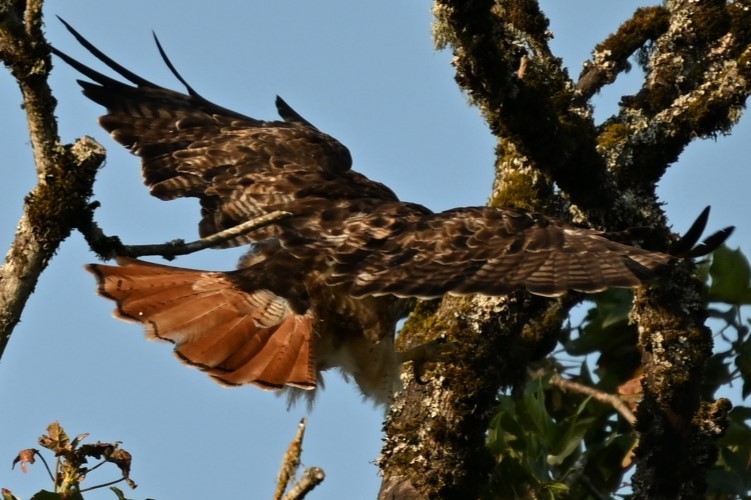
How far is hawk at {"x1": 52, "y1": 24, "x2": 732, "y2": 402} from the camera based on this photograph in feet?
16.1

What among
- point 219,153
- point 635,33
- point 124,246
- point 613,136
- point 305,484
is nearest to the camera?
point 305,484

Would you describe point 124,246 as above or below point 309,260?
below

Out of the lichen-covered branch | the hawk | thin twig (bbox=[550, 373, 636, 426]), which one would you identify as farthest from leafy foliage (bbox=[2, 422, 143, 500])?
thin twig (bbox=[550, 373, 636, 426])

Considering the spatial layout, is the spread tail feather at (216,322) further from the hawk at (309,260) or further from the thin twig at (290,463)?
the thin twig at (290,463)

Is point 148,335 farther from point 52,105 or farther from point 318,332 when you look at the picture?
point 52,105

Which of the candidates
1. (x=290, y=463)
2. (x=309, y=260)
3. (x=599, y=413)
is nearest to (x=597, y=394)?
(x=599, y=413)

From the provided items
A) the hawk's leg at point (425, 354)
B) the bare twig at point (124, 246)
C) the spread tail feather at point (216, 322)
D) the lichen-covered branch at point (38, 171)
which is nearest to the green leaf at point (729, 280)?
the hawk's leg at point (425, 354)

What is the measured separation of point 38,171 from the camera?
11.1 ft

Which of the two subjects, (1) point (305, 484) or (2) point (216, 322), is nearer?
(1) point (305, 484)

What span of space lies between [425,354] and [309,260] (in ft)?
2.56

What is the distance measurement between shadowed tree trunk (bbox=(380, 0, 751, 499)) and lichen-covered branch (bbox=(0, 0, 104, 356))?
1.73 m

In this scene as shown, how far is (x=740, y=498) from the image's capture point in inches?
217

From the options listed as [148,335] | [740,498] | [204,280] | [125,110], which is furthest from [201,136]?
[740,498]

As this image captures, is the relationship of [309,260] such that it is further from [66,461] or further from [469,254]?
[66,461]
